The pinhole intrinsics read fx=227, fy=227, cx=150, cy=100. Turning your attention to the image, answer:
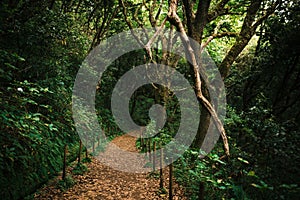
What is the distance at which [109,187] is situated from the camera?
6969 millimetres

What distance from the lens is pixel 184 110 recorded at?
1317 centimetres

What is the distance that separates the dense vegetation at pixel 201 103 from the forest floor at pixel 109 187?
0.39 meters

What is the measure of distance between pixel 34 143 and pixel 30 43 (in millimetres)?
3232

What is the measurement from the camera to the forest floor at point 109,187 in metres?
5.78

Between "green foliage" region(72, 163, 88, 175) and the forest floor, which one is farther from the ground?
"green foliage" region(72, 163, 88, 175)

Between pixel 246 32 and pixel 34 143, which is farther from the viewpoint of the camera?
pixel 246 32

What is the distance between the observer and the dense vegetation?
4.20 m

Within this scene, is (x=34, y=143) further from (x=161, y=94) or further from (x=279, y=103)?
(x=279, y=103)

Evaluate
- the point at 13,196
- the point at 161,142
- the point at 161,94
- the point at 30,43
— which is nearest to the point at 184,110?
the point at 161,94

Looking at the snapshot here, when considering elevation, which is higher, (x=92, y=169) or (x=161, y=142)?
(x=161, y=142)

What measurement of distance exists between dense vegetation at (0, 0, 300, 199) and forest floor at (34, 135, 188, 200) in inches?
15.2

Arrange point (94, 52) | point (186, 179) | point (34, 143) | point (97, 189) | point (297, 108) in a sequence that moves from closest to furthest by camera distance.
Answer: point (34, 143) < point (186, 179) < point (97, 189) < point (297, 108) < point (94, 52)

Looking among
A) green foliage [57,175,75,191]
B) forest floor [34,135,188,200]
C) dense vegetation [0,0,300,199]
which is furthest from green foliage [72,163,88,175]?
green foliage [57,175,75,191]

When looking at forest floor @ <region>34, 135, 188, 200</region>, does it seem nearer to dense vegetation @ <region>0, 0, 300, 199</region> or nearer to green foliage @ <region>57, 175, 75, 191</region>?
green foliage @ <region>57, 175, 75, 191</region>
